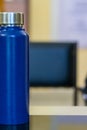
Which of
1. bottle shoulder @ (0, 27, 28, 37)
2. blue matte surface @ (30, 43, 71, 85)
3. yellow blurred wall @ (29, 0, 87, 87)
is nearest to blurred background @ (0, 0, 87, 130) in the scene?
yellow blurred wall @ (29, 0, 87, 87)

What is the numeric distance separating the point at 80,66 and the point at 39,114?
2674 millimetres

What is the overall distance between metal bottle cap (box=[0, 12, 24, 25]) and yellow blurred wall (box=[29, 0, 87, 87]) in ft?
8.83

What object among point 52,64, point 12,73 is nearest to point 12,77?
point 12,73

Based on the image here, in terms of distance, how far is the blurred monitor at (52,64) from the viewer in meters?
2.04

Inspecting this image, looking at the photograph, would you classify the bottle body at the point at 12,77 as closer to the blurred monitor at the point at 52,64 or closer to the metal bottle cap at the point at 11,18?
the metal bottle cap at the point at 11,18

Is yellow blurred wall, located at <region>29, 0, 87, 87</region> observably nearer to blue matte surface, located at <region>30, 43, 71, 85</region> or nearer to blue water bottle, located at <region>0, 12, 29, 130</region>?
blue matte surface, located at <region>30, 43, 71, 85</region>

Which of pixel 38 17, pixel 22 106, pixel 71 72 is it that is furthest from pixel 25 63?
pixel 38 17

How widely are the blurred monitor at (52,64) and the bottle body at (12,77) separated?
4.74 ft

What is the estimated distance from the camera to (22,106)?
0.59 meters

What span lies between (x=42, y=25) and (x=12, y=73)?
2.78 m

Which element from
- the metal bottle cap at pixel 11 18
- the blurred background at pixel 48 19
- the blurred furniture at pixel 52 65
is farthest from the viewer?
the blurred background at pixel 48 19

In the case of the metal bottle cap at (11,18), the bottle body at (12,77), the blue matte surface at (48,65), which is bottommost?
the blue matte surface at (48,65)

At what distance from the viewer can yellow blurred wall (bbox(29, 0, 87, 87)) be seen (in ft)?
10.8

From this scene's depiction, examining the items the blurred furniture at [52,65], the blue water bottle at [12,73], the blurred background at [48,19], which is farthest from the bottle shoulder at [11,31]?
the blurred background at [48,19]
